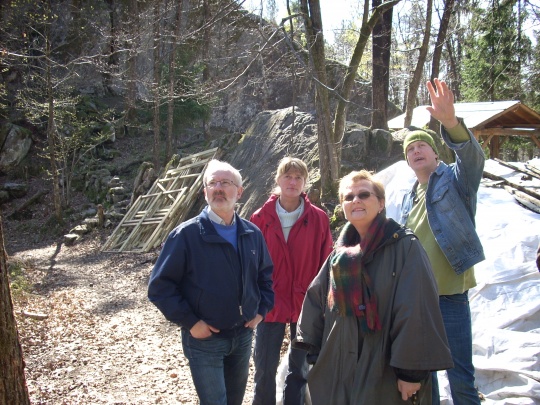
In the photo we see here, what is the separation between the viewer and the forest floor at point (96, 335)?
4.73 meters

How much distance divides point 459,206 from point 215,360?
1.71 m

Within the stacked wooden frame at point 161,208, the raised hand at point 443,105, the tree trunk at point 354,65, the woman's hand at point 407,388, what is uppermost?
the tree trunk at point 354,65

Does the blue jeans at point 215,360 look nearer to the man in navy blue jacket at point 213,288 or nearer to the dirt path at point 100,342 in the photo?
the man in navy blue jacket at point 213,288

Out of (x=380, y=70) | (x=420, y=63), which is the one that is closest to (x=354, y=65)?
(x=420, y=63)

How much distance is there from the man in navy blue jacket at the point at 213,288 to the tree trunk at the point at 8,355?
31.7 inches

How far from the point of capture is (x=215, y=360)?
269 cm

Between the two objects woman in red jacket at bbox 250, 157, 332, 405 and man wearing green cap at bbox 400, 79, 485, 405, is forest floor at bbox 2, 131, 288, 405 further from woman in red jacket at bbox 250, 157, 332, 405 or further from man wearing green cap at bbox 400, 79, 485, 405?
man wearing green cap at bbox 400, 79, 485, 405

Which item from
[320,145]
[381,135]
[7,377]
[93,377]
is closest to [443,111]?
[7,377]

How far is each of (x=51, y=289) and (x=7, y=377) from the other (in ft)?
23.9

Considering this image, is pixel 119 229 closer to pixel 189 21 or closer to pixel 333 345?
pixel 333 345

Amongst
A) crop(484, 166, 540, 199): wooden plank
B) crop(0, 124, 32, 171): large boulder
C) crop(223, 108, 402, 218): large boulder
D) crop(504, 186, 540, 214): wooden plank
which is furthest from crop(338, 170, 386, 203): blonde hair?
crop(0, 124, 32, 171): large boulder

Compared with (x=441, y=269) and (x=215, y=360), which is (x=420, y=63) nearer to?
(x=441, y=269)

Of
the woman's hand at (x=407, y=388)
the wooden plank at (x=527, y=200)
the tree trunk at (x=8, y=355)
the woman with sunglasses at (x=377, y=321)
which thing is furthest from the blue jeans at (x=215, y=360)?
the wooden plank at (x=527, y=200)

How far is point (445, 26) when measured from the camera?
40.3ft
